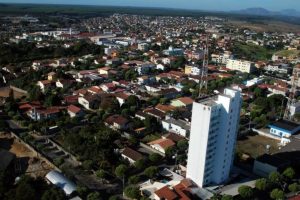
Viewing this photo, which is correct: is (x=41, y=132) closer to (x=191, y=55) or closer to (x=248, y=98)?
(x=248, y=98)

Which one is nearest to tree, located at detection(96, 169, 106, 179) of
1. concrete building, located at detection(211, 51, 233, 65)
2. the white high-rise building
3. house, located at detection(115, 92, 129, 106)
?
the white high-rise building

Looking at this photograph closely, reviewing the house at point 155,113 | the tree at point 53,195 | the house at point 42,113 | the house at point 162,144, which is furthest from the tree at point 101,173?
the house at point 42,113

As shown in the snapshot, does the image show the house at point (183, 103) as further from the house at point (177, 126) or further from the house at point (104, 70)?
the house at point (104, 70)

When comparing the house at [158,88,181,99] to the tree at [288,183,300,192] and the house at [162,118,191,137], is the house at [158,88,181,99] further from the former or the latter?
the tree at [288,183,300,192]

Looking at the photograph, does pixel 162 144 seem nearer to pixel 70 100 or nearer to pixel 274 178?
pixel 274 178

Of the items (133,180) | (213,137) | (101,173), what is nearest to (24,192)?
(101,173)

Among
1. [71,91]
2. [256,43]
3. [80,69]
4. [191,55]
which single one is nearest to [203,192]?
[71,91]
